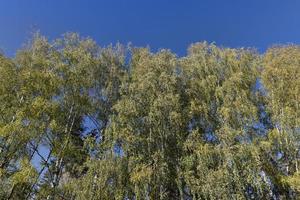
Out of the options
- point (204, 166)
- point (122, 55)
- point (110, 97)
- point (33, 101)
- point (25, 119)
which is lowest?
point (204, 166)

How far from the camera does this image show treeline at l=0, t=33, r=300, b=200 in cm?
1208

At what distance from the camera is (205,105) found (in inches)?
592

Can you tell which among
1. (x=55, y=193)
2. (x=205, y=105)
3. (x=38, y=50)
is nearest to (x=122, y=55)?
(x=38, y=50)

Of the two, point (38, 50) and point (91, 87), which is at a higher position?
point (38, 50)

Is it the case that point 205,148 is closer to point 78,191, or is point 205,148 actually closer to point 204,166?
point 204,166

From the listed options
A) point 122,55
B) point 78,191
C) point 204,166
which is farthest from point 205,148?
point 122,55

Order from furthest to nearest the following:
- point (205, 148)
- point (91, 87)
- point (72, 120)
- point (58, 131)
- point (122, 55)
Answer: point (122, 55), point (91, 87), point (72, 120), point (58, 131), point (205, 148)

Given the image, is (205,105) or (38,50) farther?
(38,50)

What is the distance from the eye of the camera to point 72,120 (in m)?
16.1

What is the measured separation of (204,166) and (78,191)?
15.0 feet

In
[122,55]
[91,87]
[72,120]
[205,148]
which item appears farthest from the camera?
[122,55]

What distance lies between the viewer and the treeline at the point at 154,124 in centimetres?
1208

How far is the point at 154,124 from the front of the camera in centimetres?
1419

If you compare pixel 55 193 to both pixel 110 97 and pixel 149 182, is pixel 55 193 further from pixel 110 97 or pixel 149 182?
pixel 110 97
